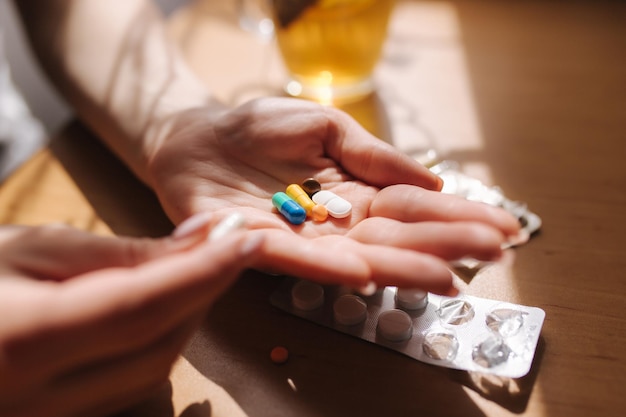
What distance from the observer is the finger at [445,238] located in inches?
18.6

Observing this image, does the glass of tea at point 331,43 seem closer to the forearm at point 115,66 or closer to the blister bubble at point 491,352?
the forearm at point 115,66

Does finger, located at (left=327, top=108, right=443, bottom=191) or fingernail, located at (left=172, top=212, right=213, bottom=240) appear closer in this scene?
fingernail, located at (left=172, top=212, right=213, bottom=240)

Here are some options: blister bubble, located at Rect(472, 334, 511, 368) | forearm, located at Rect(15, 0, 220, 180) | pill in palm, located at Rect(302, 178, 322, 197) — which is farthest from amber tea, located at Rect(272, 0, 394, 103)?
blister bubble, located at Rect(472, 334, 511, 368)

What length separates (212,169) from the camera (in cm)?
69

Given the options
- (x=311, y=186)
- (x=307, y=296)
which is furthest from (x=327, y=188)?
(x=307, y=296)

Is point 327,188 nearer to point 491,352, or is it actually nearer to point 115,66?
point 491,352

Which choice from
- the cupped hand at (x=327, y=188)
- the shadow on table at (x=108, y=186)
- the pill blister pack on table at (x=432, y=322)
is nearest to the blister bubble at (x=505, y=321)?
the pill blister pack on table at (x=432, y=322)

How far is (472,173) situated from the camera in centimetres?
83

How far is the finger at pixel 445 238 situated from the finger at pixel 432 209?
0.01 m

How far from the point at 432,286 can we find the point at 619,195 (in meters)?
0.44

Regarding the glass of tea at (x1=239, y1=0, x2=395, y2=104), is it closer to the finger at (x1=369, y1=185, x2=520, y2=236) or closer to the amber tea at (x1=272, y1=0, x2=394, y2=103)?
the amber tea at (x1=272, y1=0, x2=394, y2=103)

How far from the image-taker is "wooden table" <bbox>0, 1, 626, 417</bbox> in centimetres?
55

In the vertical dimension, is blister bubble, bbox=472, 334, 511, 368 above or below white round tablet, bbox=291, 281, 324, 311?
below

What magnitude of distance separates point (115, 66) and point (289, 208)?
0.44 metres
